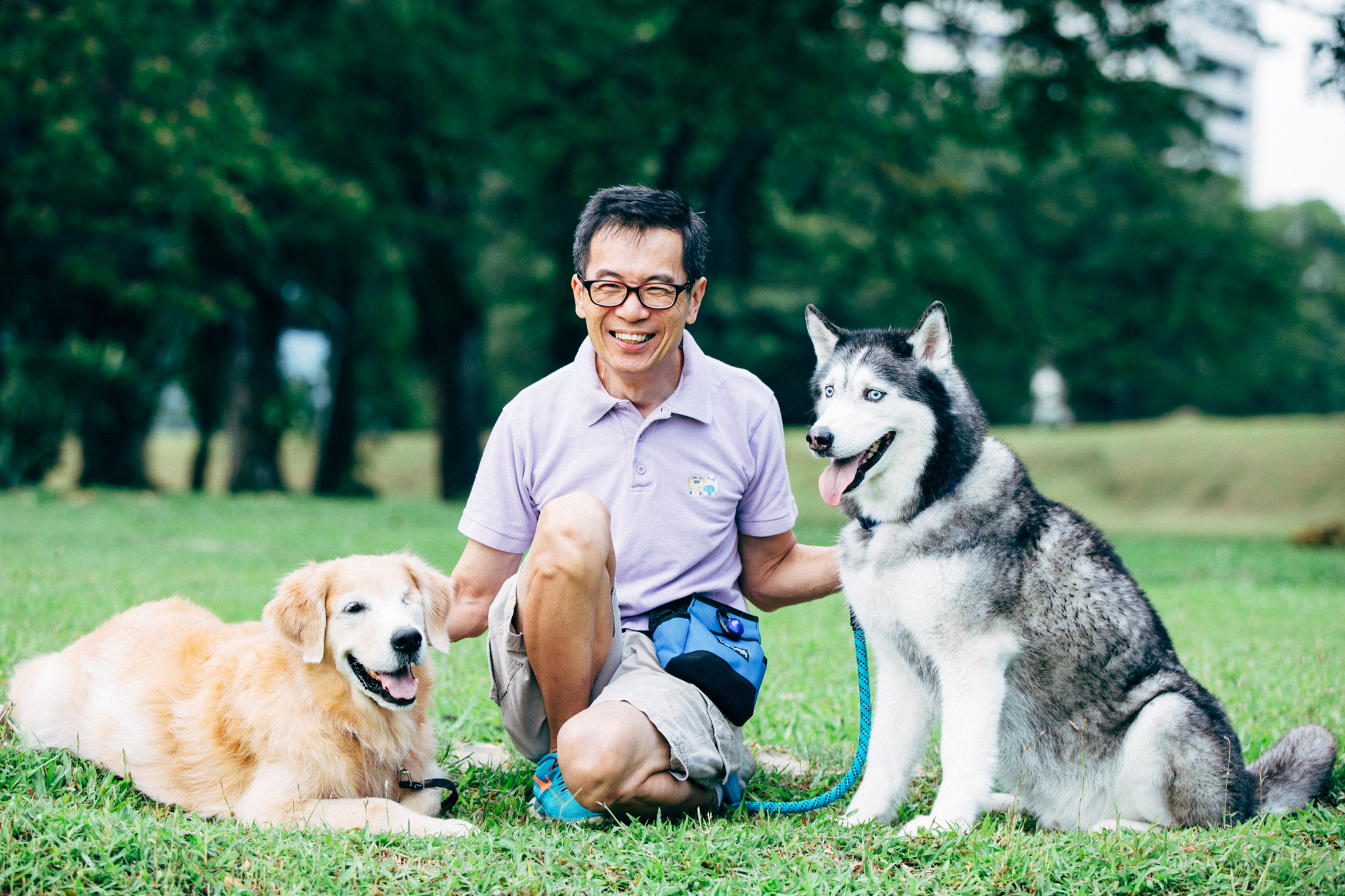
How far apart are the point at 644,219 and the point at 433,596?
1505mm

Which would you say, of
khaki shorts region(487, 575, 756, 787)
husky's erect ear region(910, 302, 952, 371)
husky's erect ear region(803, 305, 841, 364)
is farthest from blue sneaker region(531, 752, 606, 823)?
husky's erect ear region(910, 302, 952, 371)

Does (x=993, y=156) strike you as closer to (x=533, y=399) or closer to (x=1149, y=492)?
(x=1149, y=492)

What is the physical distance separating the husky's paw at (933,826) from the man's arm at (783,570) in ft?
3.01

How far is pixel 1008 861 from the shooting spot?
291cm

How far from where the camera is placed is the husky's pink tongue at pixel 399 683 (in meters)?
3.31

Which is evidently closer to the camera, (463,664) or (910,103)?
(463,664)

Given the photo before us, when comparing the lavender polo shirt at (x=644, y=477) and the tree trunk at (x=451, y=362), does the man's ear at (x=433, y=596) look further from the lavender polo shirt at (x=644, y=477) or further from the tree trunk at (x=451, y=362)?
the tree trunk at (x=451, y=362)

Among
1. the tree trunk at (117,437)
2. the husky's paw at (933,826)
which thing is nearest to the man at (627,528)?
the husky's paw at (933,826)

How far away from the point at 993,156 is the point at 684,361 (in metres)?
29.6

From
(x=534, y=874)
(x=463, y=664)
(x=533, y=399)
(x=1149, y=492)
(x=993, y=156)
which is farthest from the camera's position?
(x=993, y=156)

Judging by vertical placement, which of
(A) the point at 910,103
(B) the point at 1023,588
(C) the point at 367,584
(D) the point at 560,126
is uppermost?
(A) the point at 910,103

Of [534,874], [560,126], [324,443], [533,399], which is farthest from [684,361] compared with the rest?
Result: [324,443]

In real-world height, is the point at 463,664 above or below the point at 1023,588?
below

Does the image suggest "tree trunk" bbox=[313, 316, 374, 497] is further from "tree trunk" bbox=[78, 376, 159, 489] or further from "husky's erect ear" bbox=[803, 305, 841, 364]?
"husky's erect ear" bbox=[803, 305, 841, 364]
